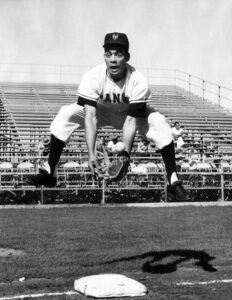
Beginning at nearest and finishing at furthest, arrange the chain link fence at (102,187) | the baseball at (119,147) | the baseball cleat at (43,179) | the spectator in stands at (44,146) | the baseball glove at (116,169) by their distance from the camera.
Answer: the baseball glove at (116,169), the baseball at (119,147), the baseball cleat at (43,179), the spectator in stands at (44,146), the chain link fence at (102,187)

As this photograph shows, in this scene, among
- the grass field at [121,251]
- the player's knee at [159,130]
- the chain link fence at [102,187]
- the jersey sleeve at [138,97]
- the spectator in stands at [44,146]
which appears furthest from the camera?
the chain link fence at [102,187]

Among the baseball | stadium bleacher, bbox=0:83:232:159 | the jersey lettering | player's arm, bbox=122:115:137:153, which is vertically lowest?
the baseball

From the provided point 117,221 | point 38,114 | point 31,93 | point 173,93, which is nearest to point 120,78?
point 117,221

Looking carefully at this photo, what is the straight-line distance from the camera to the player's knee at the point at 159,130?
6820mm

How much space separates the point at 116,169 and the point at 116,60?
1116mm

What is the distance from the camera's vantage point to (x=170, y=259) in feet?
30.5

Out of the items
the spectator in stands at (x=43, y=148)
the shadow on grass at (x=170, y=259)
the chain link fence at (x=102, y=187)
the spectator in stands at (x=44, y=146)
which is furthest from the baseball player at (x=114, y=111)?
the chain link fence at (x=102, y=187)

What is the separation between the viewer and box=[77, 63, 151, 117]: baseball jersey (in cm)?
634

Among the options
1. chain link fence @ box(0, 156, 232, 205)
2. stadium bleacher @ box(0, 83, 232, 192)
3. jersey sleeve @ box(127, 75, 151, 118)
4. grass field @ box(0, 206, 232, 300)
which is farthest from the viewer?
stadium bleacher @ box(0, 83, 232, 192)

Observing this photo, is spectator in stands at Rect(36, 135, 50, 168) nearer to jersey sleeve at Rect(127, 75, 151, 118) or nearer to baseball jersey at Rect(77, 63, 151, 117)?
baseball jersey at Rect(77, 63, 151, 117)

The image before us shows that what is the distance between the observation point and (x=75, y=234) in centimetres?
1184

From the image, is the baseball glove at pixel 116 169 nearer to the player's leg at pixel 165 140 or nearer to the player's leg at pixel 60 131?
the player's leg at pixel 165 140

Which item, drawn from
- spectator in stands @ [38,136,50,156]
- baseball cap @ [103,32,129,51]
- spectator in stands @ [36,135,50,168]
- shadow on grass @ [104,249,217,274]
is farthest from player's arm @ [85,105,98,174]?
spectator in stands @ [36,135,50,168]

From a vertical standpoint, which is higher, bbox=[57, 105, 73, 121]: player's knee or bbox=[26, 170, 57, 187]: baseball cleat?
bbox=[57, 105, 73, 121]: player's knee
